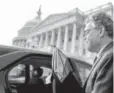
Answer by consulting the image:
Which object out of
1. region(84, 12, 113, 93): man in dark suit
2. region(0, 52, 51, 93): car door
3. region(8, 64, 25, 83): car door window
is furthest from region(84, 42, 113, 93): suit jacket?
region(8, 64, 25, 83): car door window

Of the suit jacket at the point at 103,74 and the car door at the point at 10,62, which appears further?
the car door at the point at 10,62

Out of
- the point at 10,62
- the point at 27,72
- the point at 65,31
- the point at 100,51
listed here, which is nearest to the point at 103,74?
the point at 100,51

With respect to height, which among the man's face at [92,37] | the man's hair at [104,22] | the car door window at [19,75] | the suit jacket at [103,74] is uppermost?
the man's hair at [104,22]

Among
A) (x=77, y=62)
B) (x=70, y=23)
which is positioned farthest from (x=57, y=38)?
(x=77, y=62)

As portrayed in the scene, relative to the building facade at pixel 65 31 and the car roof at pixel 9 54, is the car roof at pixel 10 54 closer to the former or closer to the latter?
the car roof at pixel 9 54

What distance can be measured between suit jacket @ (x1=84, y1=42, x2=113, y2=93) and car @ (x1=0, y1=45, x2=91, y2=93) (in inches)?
24.0

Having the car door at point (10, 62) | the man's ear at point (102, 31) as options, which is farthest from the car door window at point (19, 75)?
the man's ear at point (102, 31)

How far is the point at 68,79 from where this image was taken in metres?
2.11

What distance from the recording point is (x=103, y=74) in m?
1.31

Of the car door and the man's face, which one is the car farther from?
the man's face

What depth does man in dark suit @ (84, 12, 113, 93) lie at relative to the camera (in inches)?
50.5

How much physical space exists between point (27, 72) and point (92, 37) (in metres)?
1.06

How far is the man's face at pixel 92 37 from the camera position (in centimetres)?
166

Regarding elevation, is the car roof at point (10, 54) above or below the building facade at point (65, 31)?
below
